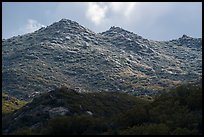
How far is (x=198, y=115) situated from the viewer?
2130 inches

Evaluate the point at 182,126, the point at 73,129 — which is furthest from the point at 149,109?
the point at 73,129

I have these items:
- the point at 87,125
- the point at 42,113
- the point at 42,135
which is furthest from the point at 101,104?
the point at 42,135

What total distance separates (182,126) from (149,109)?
420 inches

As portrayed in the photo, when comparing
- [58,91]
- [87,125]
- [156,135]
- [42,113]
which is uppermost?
[58,91]

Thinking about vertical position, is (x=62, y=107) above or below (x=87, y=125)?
above

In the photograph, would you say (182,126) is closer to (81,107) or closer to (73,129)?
(73,129)

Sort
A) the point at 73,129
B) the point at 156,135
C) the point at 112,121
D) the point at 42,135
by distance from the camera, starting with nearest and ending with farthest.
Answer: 1. the point at 156,135
2. the point at 42,135
3. the point at 73,129
4. the point at 112,121

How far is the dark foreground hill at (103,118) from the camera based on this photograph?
50812 millimetres

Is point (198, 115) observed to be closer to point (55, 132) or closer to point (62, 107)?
point (55, 132)

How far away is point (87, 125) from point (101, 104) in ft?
79.2

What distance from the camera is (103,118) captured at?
6184 centimetres

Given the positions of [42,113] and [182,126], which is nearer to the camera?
[182,126]

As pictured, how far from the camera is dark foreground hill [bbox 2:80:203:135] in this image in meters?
50.8

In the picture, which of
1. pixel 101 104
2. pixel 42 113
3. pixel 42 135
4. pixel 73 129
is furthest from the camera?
pixel 101 104
